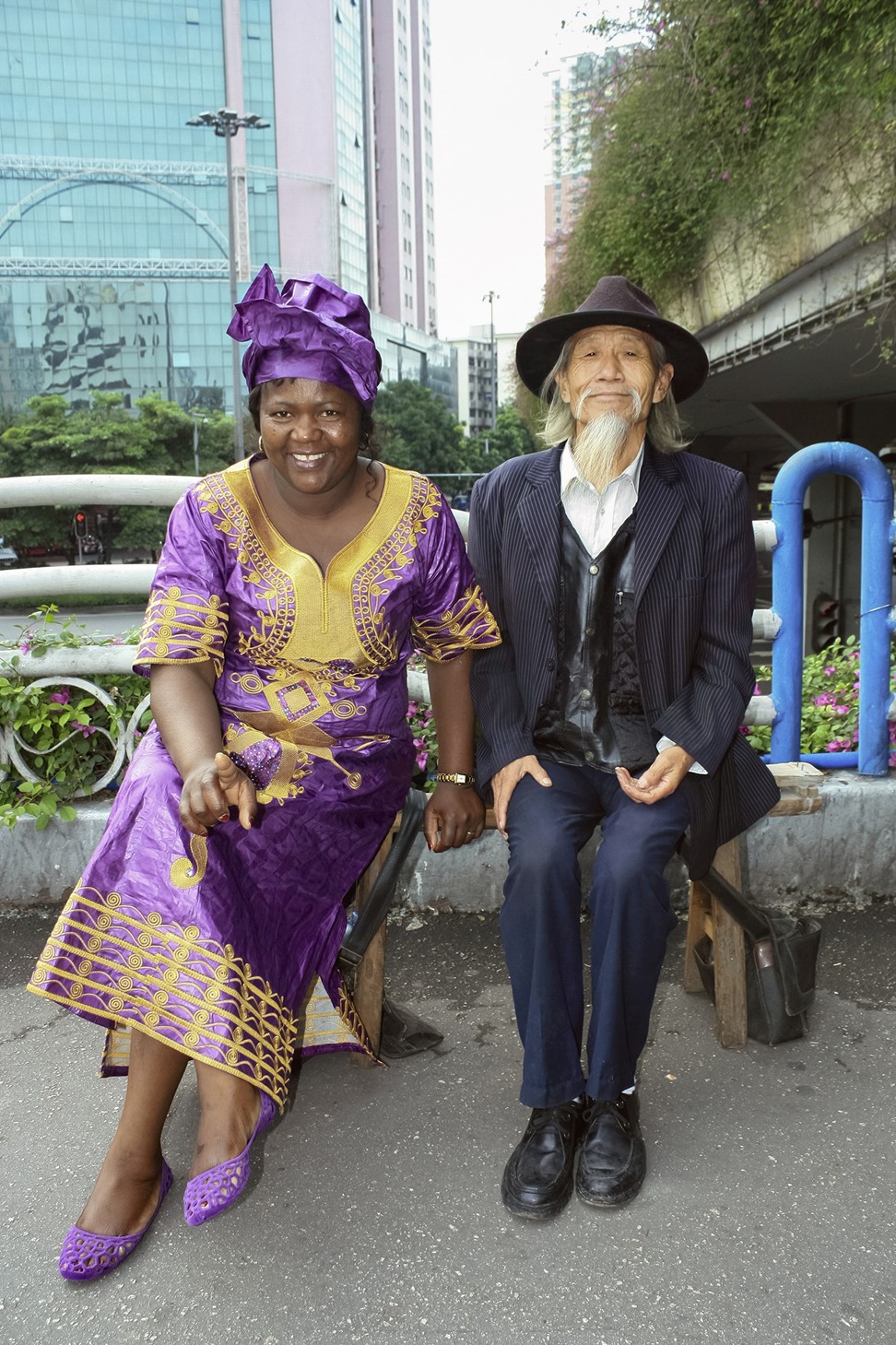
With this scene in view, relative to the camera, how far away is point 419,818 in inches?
105

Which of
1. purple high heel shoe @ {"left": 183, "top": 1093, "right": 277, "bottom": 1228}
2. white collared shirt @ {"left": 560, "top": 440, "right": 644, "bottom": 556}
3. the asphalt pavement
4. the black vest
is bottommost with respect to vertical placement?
the asphalt pavement

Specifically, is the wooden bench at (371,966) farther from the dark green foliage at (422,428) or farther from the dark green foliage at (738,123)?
the dark green foliage at (422,428)

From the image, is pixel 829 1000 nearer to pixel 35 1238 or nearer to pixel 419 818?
pixel 419 818

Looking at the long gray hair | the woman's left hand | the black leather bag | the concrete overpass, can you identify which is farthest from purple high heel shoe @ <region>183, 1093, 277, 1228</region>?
the concrete overpass

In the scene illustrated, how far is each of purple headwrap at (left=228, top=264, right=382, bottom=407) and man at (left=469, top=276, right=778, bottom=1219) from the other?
48 cm

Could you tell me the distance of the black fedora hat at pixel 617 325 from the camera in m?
2.52

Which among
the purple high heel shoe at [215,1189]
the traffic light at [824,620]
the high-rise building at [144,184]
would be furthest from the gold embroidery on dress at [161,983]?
the high-rise building at [144,184]

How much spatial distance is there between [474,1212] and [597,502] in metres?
1.54

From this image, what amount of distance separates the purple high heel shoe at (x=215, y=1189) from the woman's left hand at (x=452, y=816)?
2.74 ft

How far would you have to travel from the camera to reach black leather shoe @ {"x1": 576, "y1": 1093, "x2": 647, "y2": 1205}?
2.15 m

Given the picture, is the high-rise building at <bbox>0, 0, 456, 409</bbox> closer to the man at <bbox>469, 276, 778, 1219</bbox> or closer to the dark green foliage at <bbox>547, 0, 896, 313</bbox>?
the dark green foliage at <bbox>547, 0, 896, 313</bbox>

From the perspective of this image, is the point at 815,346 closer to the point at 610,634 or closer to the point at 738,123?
the point at 738,123

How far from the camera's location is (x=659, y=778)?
7.87 ft

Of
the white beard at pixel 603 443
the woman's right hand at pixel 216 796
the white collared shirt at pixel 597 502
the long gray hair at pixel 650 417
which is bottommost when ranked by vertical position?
the woman's right hand at pixel 216 796
